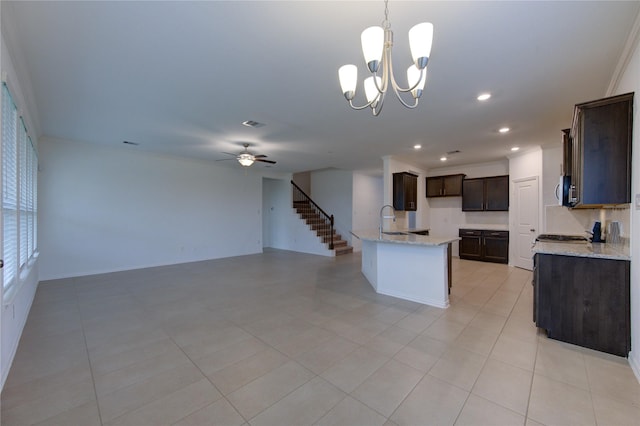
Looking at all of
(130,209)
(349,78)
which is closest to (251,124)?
(349,78)

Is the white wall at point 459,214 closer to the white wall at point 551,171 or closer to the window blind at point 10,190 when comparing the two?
the white wall at point 551,171

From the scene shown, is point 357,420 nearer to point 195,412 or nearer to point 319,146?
point 195,412

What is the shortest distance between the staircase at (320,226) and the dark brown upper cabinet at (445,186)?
10.2ft

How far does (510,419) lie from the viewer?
1705 mm

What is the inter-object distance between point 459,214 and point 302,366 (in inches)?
282

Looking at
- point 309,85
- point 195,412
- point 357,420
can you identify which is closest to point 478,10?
point 309,85

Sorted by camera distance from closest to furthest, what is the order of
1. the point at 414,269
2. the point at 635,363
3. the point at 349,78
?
1. the point at 349,78
2. the point at 635,363
3. the point at 414,269

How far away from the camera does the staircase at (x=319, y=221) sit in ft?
28.4

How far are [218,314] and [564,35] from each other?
4.48 metres

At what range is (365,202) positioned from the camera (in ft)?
31.1

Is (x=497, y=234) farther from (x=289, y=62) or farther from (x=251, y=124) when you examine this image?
(x=289, y=62)

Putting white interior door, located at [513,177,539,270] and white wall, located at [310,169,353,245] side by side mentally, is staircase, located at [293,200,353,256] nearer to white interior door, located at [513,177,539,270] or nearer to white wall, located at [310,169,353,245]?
white wall, located at [310,169,353,245]

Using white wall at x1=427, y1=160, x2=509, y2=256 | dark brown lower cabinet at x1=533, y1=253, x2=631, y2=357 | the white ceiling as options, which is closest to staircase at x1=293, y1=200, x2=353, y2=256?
white wall at x1=427, y1=160, x2=509, y2=256

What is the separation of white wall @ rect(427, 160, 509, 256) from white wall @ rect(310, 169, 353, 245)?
→ 2.55 m
